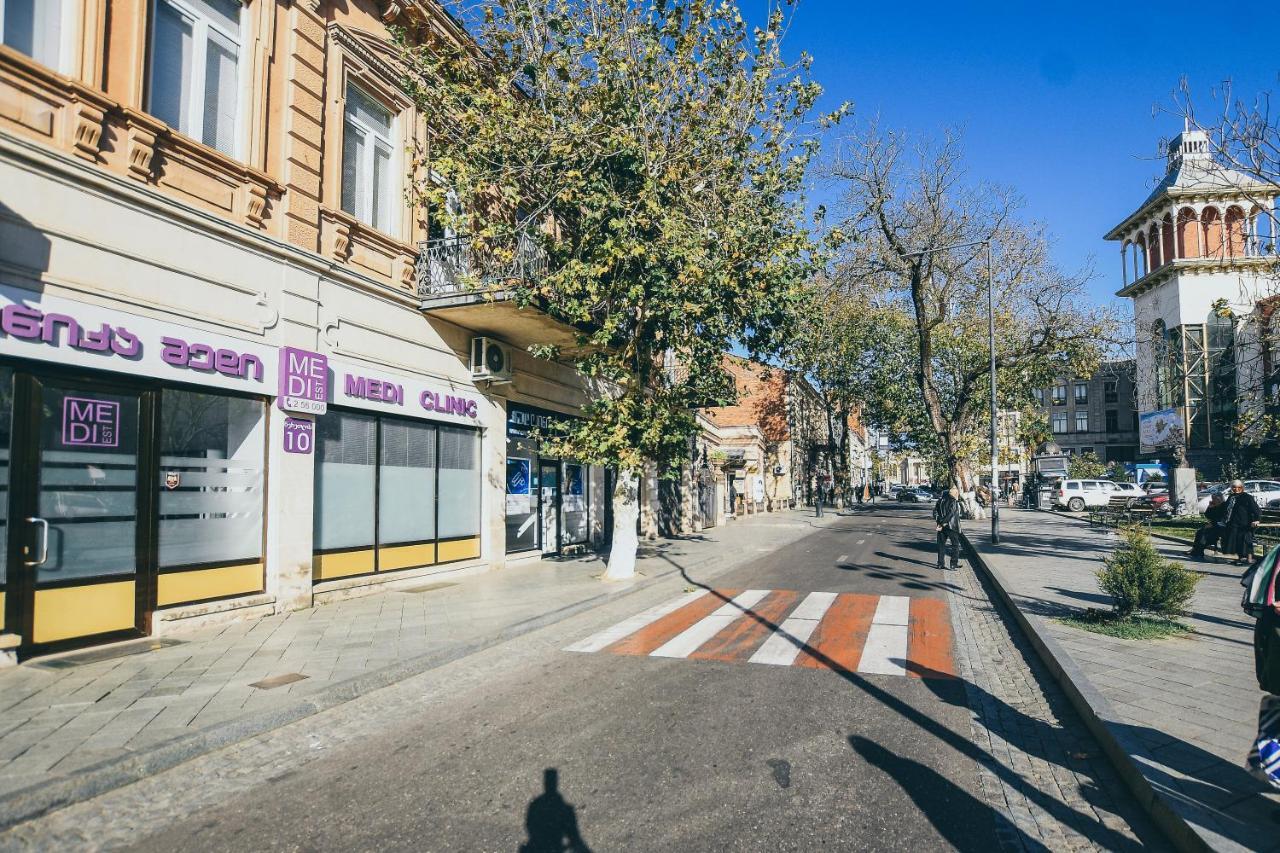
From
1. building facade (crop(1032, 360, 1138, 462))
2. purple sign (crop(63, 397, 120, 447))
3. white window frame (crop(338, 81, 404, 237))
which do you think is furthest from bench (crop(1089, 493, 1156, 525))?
building facade (crop(1032, 360, 1138, 462))

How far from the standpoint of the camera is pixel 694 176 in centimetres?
1209

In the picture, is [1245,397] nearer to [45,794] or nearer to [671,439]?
[671,439]

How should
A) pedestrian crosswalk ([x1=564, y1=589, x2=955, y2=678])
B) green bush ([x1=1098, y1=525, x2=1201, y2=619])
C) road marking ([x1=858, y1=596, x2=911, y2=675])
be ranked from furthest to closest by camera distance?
1. green bush ([x1=1098, y1=525, x2=1201, y2=619])
2. pedestrian crosswalk ([x1=564, y1=589, x2=955, y2=678])
3. road marking ([x1=858, y1=596, x2=911, y2=675])

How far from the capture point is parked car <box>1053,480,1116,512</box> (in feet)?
140

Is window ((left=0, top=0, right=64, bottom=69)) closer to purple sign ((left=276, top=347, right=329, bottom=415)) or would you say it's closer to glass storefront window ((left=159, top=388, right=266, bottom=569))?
glass storefront window ((left=159, top=388, right=266, bottom=569))

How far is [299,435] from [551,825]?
24.9 feet

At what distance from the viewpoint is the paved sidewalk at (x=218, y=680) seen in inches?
179

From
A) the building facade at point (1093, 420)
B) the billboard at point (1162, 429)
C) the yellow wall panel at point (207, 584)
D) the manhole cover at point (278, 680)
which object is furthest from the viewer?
the building facade at point (1093, 420)

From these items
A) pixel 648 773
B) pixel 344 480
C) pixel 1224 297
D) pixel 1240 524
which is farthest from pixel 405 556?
pixel 1224 297

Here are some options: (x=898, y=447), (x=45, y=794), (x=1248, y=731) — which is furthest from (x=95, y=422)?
(x=898, y=447)

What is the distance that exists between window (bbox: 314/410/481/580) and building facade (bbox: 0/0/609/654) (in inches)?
1.7

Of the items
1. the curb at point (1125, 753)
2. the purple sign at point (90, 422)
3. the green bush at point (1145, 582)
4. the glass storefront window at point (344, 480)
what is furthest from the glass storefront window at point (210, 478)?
the green bush at point (1145, 582)

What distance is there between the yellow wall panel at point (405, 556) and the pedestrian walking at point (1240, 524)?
15195 millimetres

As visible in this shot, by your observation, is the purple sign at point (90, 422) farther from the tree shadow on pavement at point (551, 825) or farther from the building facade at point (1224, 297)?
the building facade at point (1224, 297)
